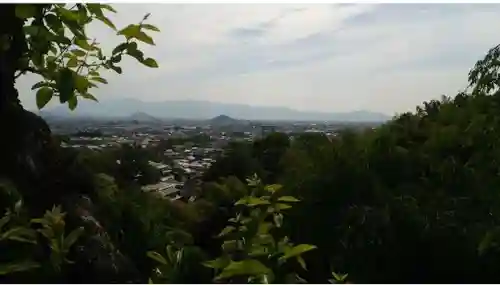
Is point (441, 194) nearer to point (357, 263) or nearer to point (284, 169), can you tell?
point (357, 263)

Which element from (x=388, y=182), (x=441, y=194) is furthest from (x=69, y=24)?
(x=441, y=194)

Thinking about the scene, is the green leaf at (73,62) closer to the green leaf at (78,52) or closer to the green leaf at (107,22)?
the green leaf at (78,52)

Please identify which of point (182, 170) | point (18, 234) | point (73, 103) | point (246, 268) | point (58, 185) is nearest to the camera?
point (246, 268)

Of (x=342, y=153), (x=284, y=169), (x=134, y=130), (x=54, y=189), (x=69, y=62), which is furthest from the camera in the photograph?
(x=342, y=153)

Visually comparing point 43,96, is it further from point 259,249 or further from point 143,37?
point 259,249

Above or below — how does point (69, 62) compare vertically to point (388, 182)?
above

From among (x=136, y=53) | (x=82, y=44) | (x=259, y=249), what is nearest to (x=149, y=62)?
(x=136, y=53)

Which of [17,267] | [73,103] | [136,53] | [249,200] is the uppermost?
[136,53]
